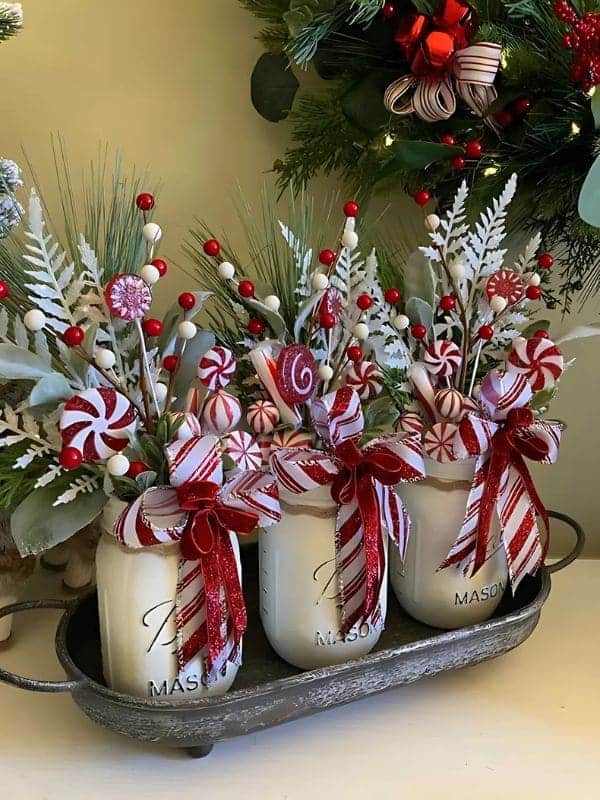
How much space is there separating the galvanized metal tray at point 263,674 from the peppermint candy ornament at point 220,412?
0.65ft

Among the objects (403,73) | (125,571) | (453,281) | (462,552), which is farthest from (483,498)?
(403,73)

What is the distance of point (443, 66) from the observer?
2.35 ft

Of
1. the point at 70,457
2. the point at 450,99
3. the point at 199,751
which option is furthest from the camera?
the point at 450,99

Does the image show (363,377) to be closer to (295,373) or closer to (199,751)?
(295,373)

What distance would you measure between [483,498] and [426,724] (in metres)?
0.19

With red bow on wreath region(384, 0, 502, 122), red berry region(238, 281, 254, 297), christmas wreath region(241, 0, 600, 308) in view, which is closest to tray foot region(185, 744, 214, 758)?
red berry region(238, 281, 254, 297)

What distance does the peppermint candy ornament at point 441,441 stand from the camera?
677 mm

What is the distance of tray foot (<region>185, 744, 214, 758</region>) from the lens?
2.05 feet

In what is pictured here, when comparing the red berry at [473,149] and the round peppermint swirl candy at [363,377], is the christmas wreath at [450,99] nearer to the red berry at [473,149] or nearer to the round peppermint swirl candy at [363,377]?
the red berry at [473,149]

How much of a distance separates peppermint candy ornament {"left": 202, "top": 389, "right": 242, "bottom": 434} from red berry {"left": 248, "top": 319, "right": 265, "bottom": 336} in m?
0.08

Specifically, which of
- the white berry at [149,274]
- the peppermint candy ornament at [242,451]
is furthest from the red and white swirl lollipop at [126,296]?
the peppermint candy ornament at [242,451]

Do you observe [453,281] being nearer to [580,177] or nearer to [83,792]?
[580,177]

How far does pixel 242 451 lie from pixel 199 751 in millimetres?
238

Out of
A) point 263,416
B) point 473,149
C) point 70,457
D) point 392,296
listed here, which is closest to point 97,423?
point 70,457
